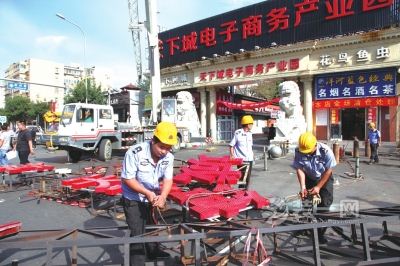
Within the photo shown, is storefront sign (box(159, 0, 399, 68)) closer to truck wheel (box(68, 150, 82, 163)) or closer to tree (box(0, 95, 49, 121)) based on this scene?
truck wheel (box(68, 150, 82, 163))

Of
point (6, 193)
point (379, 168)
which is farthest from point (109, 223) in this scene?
point (379, 168)

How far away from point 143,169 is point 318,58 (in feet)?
66.2

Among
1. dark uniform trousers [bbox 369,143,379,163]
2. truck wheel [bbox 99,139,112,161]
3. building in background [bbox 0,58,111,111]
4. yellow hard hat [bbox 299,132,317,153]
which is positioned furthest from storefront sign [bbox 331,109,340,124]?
building in background [bbox 0,58,111,111]

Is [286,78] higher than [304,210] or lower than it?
higher

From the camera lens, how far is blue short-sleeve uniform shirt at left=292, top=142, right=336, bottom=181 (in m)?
4.74

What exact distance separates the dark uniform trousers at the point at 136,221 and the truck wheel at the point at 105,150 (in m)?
12.4

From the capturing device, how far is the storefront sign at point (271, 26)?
1998 cm

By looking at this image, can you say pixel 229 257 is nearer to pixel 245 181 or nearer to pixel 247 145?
pixel 245 181

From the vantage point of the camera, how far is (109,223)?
6.20 m

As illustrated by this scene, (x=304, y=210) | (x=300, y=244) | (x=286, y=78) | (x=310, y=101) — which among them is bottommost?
(x=300, y=244)

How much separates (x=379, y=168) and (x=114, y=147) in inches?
434

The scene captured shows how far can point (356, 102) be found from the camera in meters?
21.0

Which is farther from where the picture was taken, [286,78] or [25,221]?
[286,78]

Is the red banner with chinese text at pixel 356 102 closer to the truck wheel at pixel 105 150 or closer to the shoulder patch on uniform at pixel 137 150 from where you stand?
the truck wheel at pixel 105 150
